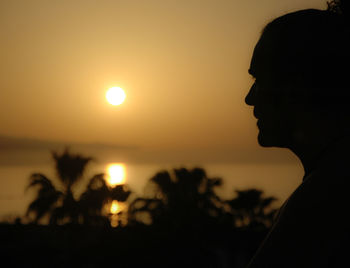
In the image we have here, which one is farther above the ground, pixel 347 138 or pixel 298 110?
pixel 298 110

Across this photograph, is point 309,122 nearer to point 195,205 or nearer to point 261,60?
point 261,60

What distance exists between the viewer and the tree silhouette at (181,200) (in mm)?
32531

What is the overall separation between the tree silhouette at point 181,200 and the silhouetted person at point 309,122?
30.3m

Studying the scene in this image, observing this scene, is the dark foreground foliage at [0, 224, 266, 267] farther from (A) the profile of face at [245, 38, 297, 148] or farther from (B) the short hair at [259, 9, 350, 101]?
(B) the short hair at [259, 9, 350, 101]

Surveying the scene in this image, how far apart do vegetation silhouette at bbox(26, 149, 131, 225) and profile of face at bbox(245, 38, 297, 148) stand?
1305 inches

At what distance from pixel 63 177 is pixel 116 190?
4776 millimetres

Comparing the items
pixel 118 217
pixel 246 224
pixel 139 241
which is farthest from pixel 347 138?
pixel 246 224

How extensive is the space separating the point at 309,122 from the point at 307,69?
0.48ft

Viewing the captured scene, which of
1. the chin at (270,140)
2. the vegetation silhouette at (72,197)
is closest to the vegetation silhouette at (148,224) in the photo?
the vegetation silhouette at (72,197)

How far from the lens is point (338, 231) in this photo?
3.74ft

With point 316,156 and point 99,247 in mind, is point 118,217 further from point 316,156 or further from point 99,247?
point 316,156

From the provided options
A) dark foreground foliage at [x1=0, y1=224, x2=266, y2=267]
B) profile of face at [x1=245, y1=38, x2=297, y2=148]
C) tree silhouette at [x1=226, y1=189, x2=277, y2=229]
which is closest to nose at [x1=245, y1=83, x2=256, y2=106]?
profile of face at [x1=245, y1=38, x2=297, y2=148]

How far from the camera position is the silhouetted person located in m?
1.15

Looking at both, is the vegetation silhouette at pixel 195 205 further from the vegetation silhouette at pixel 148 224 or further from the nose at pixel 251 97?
the nose at pixel 251 97
